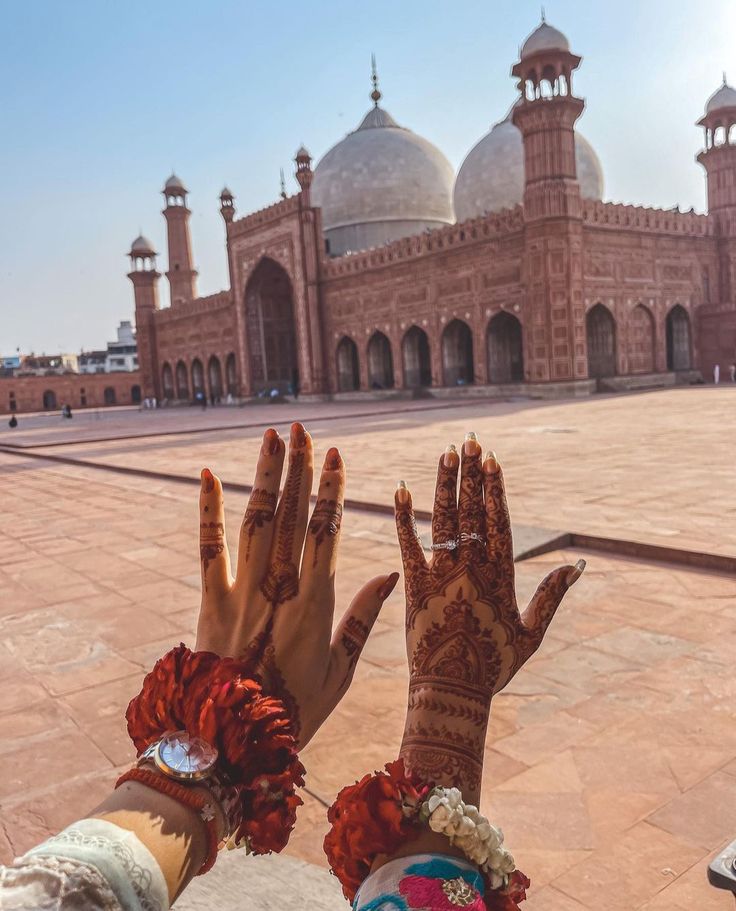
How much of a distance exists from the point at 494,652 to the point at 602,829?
63 cm

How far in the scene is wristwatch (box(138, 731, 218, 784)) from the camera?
0.73 metres

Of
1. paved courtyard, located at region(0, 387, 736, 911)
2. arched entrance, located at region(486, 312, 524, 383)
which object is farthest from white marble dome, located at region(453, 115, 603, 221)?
paved courtyard, located at region(0, 387, 736, 911)

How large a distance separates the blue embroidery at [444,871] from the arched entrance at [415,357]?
68.5 ft

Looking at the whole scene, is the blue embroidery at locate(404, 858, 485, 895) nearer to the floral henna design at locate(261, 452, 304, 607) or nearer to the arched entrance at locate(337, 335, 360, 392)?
the floral henna design at locate(261, 452, 304, 607)

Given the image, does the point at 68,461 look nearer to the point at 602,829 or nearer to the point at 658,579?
the point at 658,579

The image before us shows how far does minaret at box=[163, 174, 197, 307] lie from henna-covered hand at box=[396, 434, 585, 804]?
3150 cm

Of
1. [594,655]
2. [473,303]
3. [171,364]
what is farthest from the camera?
[171,364]

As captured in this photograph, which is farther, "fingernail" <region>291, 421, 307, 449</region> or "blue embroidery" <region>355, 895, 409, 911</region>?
"fingernail" <region>291, 421, 307, 449</region>

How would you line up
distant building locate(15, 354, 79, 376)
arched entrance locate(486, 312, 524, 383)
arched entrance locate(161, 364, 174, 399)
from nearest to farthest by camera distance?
1. arched entrance locate(486, 312, 524, 383)
2. arched entrance locate(161, 364, 174, 399)
3. distant building locate(15, 354, 79, 376)

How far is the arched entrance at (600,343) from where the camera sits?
62.5 feet

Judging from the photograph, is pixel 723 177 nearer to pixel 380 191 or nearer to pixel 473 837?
pixel 380 191

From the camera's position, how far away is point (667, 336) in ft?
67.1

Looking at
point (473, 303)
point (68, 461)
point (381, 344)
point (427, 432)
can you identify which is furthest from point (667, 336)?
point (68, 461)

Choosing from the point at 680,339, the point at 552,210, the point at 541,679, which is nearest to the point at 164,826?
the point at 541,679
